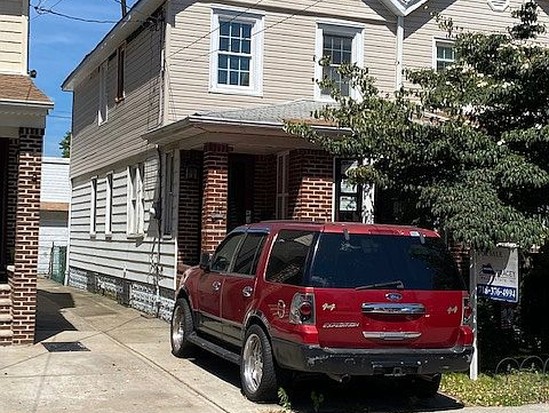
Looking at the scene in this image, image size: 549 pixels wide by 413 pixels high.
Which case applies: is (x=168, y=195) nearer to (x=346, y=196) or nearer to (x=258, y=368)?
(x=346, y=196)

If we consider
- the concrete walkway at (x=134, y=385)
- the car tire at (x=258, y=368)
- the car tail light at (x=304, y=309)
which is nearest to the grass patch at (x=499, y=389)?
the concrete walkway at (x=134, y=385)

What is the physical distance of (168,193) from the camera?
17219 mm

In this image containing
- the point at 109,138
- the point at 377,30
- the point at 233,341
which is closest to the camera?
the point at 233,341

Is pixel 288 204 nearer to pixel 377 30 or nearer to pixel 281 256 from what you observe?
pixel 377 30

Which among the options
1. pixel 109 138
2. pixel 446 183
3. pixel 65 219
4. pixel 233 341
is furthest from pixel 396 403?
pixel 65 219

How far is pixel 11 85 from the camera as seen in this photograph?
1312 centimetres

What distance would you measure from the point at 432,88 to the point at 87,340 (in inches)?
262

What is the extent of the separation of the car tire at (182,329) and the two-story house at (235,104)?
9.08 ft

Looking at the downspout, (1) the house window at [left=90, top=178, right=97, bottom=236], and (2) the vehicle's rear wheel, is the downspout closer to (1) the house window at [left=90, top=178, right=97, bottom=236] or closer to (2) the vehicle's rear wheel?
(2) the vehicle's rear wheel

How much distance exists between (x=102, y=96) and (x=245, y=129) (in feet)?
34.3

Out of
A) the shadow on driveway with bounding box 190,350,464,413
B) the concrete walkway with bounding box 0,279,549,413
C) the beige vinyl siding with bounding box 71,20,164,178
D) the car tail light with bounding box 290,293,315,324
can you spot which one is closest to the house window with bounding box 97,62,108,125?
the beige vinyl siding with bounding box 71,20,164,178

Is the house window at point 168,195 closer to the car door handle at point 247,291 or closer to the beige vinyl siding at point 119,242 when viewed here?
the beige vinyl siding at point 119,242

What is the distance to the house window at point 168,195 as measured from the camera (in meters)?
16.9

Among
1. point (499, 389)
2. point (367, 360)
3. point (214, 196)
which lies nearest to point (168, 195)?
point (214, 196)
